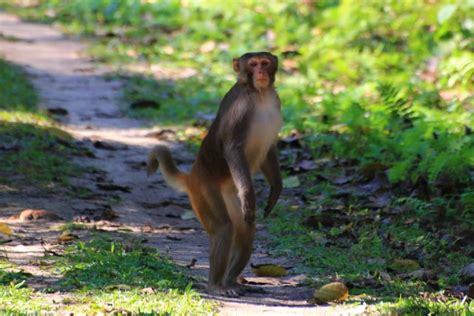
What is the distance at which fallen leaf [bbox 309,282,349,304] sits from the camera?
20.2 feet

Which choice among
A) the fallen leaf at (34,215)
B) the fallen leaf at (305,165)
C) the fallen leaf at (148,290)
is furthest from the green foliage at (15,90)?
the fallen leaf at (148,290)

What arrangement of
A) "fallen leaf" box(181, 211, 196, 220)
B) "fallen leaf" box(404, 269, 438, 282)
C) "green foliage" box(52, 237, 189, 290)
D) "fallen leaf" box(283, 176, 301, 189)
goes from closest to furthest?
"green foliage" box(52, 237, 189, 290) → "fallen leaf" box(404, 269, 438, 282) → "fallen leaf" box(181, 211, 196, 220) → "fallen leaf" box(283, 176, 301, 189)

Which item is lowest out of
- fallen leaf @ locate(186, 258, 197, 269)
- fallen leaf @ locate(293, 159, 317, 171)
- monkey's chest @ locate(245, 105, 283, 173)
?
fallen leaf @ locate(186, 258, 197, 269)

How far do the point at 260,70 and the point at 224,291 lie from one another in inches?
55.1

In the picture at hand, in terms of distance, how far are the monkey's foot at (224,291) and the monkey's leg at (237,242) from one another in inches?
1.8

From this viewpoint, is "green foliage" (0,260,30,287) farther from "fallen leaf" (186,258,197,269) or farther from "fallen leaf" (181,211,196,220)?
"fallen leaf" (181,211,196,220)

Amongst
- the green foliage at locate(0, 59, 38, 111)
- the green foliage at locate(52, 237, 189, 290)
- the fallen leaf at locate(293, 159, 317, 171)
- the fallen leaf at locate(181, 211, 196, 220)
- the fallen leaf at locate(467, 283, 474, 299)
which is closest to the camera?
the fallen leaf at locate(467, 283, 474, 299)

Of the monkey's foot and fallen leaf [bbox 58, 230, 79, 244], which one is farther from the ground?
fallen leaf [bbox 58, 230, 79, 244]

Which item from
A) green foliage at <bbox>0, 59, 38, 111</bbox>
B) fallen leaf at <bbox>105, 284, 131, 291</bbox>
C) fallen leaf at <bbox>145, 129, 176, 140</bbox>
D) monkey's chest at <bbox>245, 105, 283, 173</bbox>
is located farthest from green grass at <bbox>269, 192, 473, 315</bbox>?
green foliage at <bbox>0, 59, 38, 111</bbox>

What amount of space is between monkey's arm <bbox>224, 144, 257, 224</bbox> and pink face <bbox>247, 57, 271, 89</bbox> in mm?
425

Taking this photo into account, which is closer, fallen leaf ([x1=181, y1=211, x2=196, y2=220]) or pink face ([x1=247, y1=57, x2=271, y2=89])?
pink face ([x1=247, y1=57, x2=271, y2=89])

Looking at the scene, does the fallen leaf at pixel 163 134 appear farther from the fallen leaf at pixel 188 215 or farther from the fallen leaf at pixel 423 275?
the fallen leaf at pixel 423 275

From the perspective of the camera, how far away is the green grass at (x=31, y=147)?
9.66m

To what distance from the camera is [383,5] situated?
1641 centimetres
